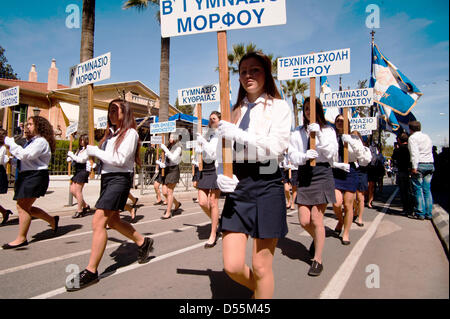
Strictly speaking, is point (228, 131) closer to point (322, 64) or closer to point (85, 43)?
point (322, 64)

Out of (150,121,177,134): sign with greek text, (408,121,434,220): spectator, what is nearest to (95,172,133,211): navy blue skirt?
(150,121,177,134): sign with greek text

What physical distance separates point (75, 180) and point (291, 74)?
552 centimetres

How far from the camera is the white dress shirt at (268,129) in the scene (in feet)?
6.66

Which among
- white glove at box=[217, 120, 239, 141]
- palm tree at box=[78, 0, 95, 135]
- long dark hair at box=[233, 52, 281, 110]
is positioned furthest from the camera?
palm tree at box=[78, 0, 95, 135]

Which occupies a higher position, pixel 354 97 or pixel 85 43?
pixel 85 43

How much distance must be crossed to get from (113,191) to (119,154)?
0.43m

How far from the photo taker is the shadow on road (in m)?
2.80

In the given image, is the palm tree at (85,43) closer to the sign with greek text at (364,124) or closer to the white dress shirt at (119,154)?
Result: the white dress shirt at (119,154)

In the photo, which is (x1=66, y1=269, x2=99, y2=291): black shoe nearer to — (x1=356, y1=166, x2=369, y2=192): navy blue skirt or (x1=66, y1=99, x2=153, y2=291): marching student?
(x1=66, y1=99, x2=153, y2=291): marching student

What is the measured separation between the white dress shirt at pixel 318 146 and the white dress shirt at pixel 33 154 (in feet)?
12.2

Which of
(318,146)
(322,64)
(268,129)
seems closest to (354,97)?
(322,64)

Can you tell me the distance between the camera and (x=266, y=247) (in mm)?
2109

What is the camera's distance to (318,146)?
3678mm
